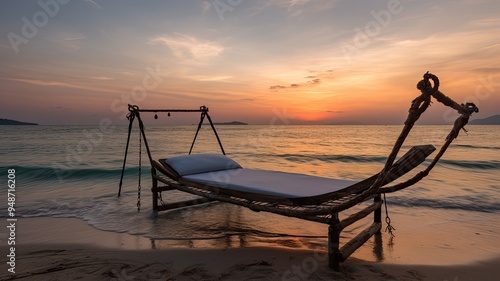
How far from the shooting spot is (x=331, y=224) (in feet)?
13.8

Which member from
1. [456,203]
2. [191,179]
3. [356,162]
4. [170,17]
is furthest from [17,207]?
Result: [356,162]

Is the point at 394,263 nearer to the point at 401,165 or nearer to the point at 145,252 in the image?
the point at 401,165

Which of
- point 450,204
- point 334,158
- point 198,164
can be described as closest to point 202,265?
point 198,164

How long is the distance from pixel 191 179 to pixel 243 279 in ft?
8.81

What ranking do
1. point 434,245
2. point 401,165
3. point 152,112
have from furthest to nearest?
point 152,112 → point 434,245 → point 401,165

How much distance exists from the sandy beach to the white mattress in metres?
1.01

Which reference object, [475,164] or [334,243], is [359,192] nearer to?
[334,243]

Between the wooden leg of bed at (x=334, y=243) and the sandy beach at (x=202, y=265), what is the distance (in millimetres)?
107

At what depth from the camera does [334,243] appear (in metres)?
4.27

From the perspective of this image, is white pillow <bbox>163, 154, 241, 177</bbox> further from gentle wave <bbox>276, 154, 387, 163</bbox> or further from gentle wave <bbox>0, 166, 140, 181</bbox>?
gentle wave <bbox>276, 154, 387, 163</bbox>

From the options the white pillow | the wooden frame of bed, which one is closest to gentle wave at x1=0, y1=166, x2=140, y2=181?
the white pillow

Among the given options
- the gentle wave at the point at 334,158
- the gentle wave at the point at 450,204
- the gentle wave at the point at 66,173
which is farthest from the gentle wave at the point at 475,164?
the gentle wave at the point at 66,173

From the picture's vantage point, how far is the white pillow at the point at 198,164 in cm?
674

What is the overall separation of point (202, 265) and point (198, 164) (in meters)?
2.76
